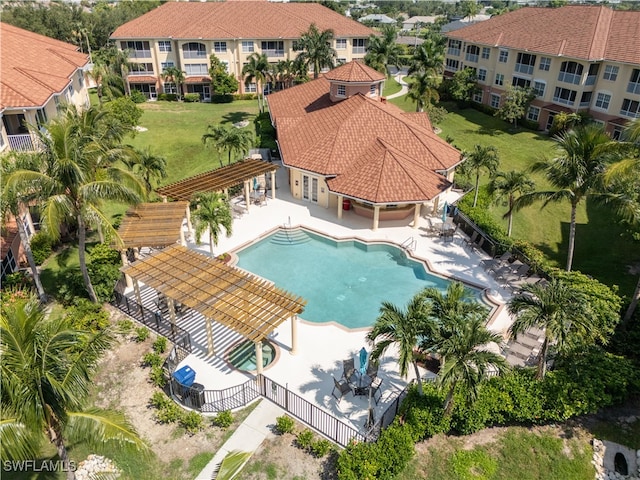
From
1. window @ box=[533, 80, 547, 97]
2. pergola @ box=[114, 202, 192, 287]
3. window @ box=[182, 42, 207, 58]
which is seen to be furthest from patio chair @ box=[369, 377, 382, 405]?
window @ box=[182, 42, 207, 58]

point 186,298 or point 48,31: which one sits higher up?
point 48,31

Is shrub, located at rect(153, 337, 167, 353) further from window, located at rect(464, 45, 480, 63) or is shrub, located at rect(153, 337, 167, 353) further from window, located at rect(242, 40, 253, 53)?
window, located at rect(464, 45, 480, 63)

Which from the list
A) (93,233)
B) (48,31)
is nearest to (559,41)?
(93,233)

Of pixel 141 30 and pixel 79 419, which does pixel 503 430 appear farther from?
pixel 141 30

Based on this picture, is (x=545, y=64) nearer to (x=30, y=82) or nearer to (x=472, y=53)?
(x=472, y=53)

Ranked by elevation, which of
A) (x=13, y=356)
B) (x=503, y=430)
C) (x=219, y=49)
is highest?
(x=219, y=49)

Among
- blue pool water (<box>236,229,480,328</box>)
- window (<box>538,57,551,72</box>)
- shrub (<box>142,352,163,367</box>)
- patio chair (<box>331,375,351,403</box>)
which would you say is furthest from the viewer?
window (<box>538,57,551,72</box>)

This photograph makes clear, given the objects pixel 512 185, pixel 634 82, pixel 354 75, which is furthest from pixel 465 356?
pixel 634 82
